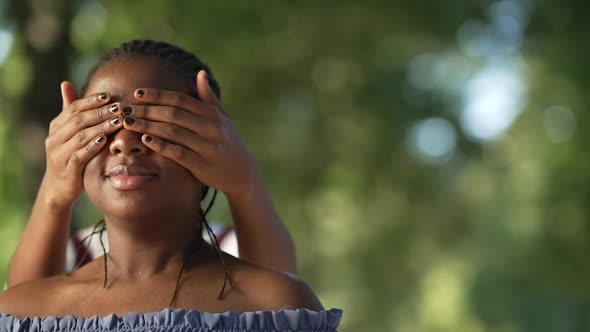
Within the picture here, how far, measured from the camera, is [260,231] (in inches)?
89.6

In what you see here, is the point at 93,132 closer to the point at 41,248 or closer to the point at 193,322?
the point at 193,322

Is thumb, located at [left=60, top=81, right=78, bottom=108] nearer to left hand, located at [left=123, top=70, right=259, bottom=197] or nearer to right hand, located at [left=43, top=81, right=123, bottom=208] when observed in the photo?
right hand, located at [left=43, top=81, right=123, bottom=208]

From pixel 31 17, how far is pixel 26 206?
1.54 metres

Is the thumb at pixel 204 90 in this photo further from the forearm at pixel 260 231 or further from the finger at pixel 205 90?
the forearm at pixel 260 231

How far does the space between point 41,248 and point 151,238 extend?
0.59 m

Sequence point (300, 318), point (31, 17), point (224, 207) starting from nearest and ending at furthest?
point (300, 318) → point (31, 17) → point (224, 207)

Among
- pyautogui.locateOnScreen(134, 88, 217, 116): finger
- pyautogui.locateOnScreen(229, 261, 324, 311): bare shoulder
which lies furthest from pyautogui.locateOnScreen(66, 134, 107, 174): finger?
pyautogui.locateOnScreen(229, 261, 324, 311): bare shoulder

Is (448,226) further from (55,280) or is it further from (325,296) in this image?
(55,280)

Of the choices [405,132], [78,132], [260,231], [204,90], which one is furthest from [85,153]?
[405,132]

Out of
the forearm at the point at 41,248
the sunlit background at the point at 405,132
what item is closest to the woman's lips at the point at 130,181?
the forearm at the point at 41,248

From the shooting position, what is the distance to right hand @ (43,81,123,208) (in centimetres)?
177

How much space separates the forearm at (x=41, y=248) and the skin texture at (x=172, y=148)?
14 mm

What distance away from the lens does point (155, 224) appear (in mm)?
1849

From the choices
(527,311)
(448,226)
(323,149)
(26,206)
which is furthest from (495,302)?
(26,206)
